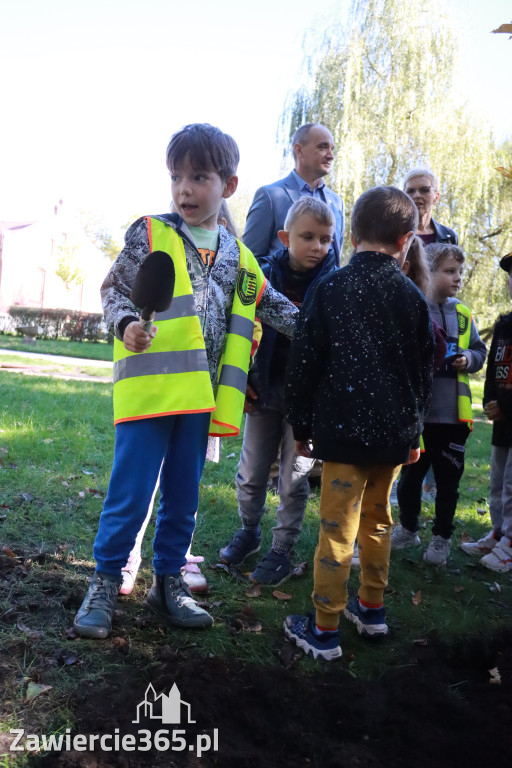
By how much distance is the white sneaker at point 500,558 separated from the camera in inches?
157

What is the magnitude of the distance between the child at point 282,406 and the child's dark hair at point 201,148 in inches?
25.6

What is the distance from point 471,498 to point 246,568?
10.3 ft

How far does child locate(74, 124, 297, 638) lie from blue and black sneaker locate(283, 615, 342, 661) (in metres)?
0.36

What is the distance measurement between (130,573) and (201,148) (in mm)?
1935

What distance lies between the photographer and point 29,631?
2539 mm

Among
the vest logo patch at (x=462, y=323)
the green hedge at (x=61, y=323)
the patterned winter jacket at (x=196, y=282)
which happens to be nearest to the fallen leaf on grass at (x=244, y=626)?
the patterned winter jacket at (x=196, y=282)

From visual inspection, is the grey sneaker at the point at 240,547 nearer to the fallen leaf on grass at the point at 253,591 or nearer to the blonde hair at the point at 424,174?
the fallen leaf on grass at the point at 253,591

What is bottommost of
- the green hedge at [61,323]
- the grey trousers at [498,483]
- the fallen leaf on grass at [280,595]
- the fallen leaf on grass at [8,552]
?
the fallen leaf on grass at [280,595]

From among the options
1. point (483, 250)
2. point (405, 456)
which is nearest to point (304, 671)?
point (405, 456)

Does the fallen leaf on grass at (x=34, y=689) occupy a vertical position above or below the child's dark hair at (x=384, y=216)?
below

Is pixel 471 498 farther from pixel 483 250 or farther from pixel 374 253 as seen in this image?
pixel 483 250

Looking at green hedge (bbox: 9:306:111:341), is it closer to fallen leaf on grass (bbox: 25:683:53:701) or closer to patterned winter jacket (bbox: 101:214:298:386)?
patterned winter jacket (bbox: 101:214:298:386)

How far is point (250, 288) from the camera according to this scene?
2.88 m
